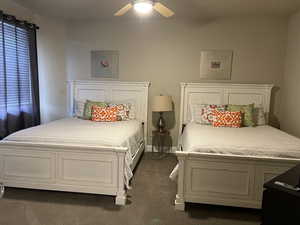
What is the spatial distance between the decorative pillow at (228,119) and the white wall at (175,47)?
0.88m

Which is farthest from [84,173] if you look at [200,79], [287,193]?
[200,79]

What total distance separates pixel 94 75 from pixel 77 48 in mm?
593

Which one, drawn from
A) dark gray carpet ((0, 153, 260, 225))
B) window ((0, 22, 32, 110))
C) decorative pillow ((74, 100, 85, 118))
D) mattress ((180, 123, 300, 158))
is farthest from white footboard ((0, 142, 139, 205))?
decorative pillow ((74, 100, 85, 118))

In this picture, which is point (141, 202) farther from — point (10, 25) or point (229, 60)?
point (10, 25)

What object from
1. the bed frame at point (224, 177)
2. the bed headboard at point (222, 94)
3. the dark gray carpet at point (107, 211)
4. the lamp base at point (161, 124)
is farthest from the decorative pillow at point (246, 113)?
the dark gray carpet at point (107, 211)

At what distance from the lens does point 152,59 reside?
160 inches

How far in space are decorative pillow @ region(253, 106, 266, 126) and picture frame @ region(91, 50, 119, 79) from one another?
250cm

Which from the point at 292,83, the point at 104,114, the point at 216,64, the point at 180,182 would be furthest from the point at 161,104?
the point at 292,83

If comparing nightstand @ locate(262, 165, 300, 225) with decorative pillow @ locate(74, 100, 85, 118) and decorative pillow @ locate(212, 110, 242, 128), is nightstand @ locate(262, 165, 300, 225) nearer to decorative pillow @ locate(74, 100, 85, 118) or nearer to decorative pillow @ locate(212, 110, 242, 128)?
decorative pillow @ locate(212, 110, 242, 128)

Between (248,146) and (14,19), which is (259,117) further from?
(14,19)

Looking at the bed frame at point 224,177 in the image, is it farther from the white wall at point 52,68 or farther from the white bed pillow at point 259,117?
the white wall at point 52,68

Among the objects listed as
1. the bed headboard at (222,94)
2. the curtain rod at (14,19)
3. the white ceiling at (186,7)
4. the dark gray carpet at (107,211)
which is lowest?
the dark gray carpet at (107,211)

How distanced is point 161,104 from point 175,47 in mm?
1091

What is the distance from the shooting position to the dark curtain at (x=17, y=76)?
313cm
